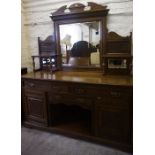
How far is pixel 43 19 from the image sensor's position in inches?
123

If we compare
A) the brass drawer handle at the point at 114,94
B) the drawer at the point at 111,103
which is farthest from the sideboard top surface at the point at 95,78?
the drawer at the point at 111,103

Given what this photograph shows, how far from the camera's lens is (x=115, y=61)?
2590 mm

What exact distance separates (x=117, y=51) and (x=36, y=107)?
4.77ft

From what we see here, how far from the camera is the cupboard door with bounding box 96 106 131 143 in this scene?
2174mm

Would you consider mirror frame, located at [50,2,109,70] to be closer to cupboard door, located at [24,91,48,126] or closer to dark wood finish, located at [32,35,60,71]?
dark wood finish, located at [32,35,60,71]

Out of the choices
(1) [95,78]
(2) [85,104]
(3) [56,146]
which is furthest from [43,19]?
(3) [56,146]

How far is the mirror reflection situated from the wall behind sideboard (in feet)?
0.80

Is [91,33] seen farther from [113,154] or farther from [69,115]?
[113,154]

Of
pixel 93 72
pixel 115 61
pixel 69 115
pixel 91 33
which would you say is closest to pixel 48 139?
pixel 69 115

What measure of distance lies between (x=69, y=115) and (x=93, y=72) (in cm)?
89

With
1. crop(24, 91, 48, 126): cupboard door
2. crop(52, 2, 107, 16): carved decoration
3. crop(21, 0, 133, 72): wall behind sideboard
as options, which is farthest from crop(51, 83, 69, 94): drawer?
crop(52, 2, 107, 16): carved decoration

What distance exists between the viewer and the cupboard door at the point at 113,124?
85.6 inches

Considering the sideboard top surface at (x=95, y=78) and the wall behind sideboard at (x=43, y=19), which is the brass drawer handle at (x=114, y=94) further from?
the wall behind sideboard at (x=43, y=19)
